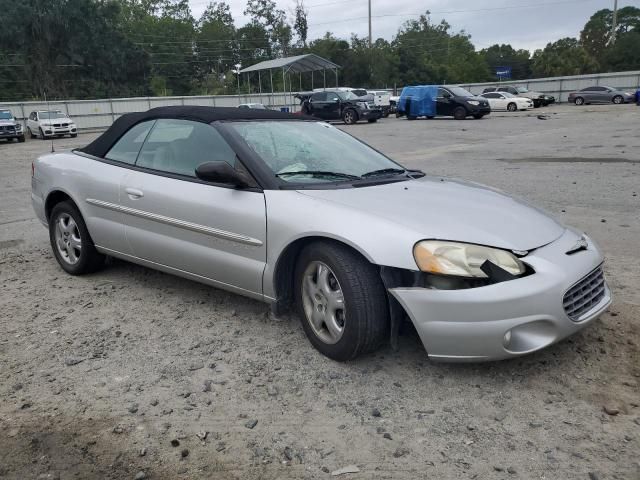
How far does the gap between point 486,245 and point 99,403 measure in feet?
7.07

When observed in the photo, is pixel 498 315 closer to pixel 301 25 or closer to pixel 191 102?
pixel 191 102

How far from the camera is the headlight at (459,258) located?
284 centimetres

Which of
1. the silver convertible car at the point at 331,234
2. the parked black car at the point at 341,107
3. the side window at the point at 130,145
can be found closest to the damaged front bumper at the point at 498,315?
the silver convertible car at the point at 331,234

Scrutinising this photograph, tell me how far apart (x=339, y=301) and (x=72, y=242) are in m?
2.83

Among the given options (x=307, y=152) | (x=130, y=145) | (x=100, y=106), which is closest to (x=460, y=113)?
(x=100, y=106)

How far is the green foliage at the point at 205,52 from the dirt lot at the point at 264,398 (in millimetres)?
45495

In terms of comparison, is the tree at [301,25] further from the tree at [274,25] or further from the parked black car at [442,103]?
A: the parked black car at [442,103]

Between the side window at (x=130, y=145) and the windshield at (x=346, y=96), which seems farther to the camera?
the windshield at (x=346, y=96)

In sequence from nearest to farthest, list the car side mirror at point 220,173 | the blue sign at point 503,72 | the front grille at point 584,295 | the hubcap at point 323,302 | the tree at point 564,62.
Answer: the front grille at point 584,295
the hubcap at point 323,302
the car side mirror at point 220,173
the tree at point 564,62
the blue sign at point 503,72

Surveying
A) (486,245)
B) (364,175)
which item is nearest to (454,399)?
(486,245)

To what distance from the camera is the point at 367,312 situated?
3.00 m

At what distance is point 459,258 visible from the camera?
286 centimetres

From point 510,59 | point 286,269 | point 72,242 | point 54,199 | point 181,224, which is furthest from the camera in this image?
point 510,59

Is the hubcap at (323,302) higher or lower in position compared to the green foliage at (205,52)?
lower
